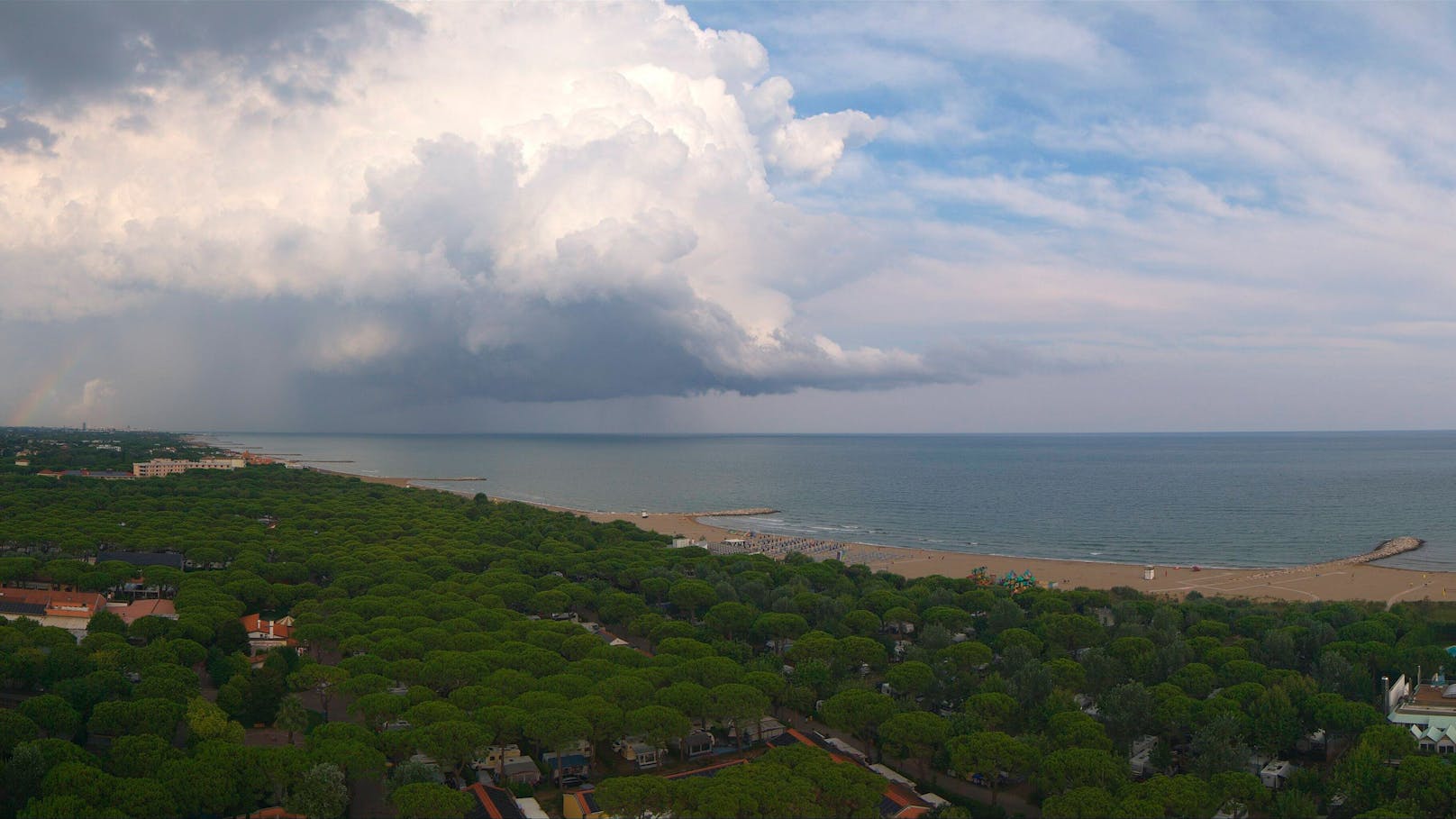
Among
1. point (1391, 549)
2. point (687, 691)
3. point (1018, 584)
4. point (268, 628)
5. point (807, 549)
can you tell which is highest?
point (687, 691)

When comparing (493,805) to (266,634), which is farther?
(266,634)

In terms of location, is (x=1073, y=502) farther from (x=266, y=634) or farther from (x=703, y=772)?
(x=266, y=634)

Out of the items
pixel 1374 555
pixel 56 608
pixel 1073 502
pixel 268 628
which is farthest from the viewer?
pixel 1073 502

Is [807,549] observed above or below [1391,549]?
below

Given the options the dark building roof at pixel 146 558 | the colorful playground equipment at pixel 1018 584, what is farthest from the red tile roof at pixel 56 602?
the colorful playground equipment at pixel 1018 584

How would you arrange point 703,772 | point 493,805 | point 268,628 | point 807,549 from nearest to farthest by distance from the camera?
1. point 493,805
2. point 703,772
3. point 268,628
4. point 807,549

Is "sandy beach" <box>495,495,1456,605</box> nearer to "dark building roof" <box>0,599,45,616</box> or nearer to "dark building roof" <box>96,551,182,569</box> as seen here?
"dark building roof" <box>96,551,182,569</box>

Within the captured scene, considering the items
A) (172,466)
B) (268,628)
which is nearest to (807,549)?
(268,628)
